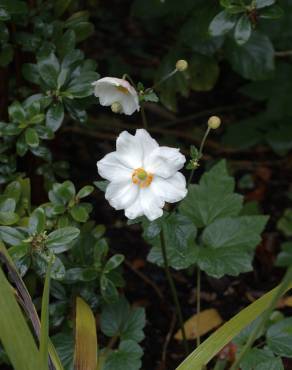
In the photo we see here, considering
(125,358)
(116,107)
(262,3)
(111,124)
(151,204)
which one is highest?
(262,3)

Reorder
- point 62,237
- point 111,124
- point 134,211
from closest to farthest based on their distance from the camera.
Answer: point 134,211 < point 62,237 < point 111,124

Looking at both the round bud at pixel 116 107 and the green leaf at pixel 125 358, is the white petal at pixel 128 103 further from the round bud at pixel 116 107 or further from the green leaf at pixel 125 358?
the green leaf at pixel 125 358

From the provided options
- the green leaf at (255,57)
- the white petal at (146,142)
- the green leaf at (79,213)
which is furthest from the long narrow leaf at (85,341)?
the green leaf at (255,57)

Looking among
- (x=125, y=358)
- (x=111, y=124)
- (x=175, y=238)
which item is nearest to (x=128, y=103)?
(x=175, y=238)

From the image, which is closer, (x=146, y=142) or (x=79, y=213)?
(x=146, y=142)

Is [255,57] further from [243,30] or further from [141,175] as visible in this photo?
[141,175]

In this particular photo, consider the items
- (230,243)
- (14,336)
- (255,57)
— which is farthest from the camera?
(255,57)

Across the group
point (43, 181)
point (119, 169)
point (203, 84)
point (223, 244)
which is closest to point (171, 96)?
point (203, 84)

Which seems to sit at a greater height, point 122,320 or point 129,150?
point 129,150

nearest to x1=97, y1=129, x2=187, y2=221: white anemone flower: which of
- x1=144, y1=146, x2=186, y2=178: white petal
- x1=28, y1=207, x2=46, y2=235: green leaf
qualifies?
x1=144, y1=146, x2=186, y2=178: white petal
